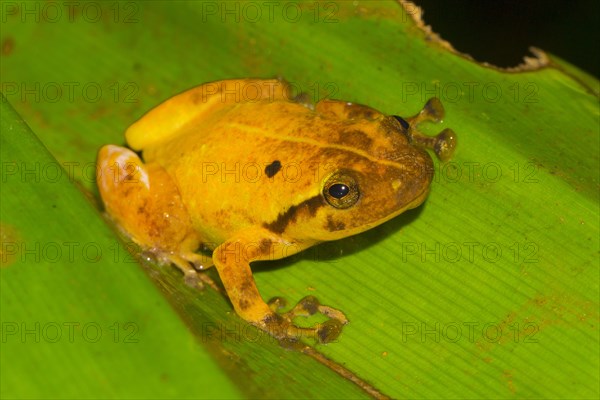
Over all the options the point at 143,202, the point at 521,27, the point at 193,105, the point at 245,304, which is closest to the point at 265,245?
the point at 245,304

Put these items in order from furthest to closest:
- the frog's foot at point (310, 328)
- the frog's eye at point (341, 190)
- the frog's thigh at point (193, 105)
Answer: the frog's thigh at point (193, 105)
the frog's foot at point (310, 328)
the frog's eye at point (341, 190)

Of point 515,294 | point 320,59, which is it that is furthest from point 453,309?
point 320,59

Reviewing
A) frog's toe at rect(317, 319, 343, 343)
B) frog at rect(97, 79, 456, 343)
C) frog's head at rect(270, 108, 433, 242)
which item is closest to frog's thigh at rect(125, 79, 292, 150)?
frog at rect(97, 79, 456, 343)

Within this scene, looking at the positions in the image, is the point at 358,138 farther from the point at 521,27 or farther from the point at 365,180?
the point at 521,27

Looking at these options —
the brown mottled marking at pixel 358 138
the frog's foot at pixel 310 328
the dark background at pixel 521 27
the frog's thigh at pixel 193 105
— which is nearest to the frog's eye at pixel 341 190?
the brown mottled marking at pixel 358 138

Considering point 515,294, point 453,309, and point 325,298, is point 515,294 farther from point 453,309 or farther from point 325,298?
point 325,298

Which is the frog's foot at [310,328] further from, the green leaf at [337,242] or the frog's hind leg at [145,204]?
the frog's hind leg at [145,204]
